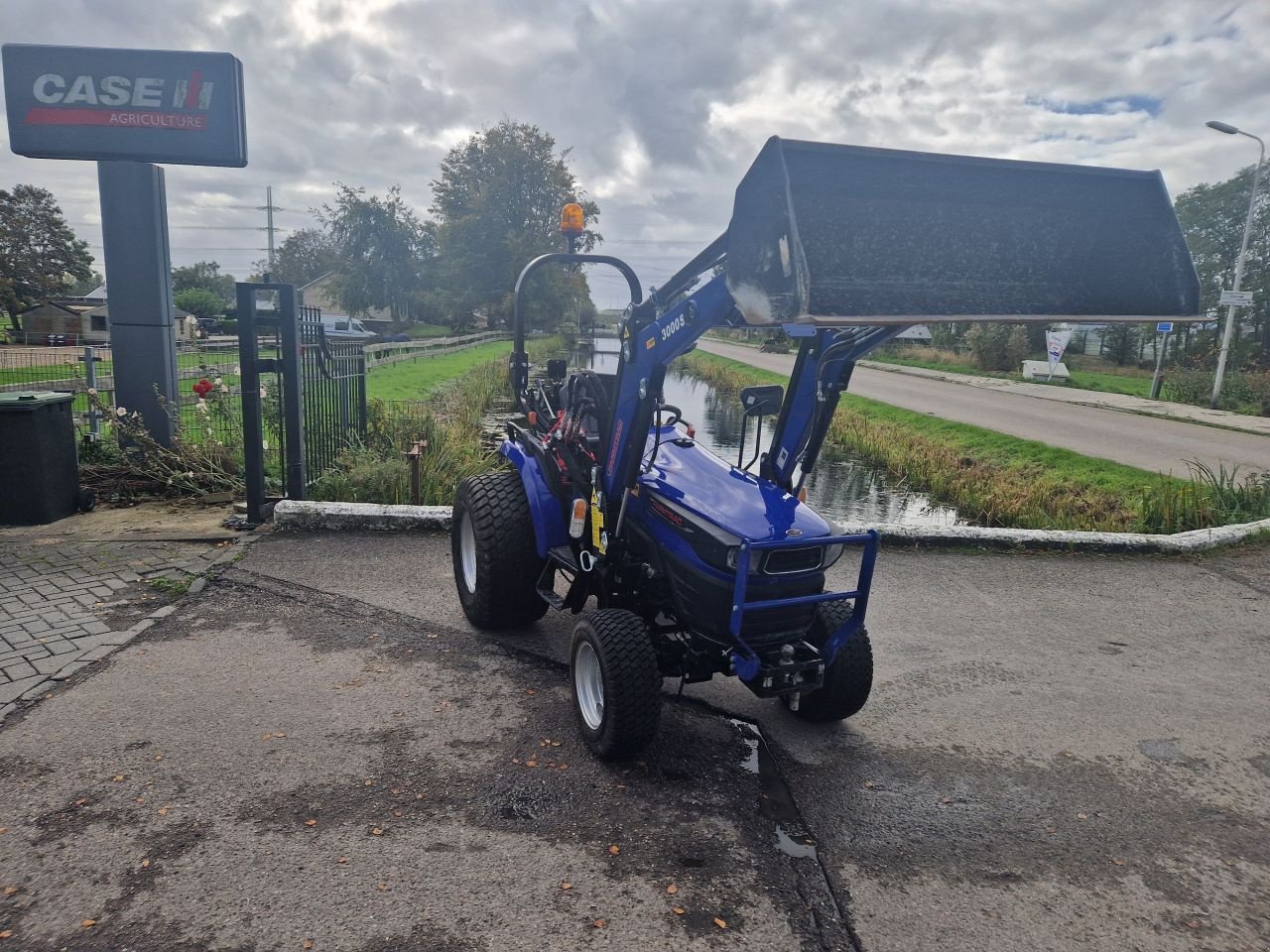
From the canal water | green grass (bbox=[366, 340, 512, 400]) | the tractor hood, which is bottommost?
the canal water

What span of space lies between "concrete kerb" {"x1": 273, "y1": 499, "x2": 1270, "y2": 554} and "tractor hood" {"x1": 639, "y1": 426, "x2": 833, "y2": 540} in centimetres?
304

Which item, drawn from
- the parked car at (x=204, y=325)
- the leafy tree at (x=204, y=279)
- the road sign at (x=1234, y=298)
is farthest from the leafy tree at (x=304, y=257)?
the road sign at (x=1234, y=298)

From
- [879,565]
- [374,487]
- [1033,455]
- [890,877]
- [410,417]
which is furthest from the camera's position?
[1033,455]

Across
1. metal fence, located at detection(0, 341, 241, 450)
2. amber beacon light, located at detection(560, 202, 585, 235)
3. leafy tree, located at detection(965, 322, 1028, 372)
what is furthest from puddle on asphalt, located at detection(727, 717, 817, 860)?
leafy tree, located at detection(965, 322, 1028, 372)

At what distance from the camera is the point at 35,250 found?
171 ft

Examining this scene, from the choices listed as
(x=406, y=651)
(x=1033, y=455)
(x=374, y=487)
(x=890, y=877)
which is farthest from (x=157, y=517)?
(x=1033, y=455)

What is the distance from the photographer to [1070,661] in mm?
5148

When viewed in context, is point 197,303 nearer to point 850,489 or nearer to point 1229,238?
point 850,489

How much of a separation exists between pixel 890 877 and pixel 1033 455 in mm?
12544

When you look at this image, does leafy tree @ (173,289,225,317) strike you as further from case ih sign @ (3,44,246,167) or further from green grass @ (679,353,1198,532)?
case ih sign @ (3,44,246,167)

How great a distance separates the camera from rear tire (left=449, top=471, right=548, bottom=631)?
16.0ft

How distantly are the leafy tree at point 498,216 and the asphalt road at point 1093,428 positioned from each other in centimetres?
2931

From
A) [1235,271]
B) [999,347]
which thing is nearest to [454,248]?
[999,347]

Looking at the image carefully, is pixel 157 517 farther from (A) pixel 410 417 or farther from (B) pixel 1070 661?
(B) pixel 1070 661
